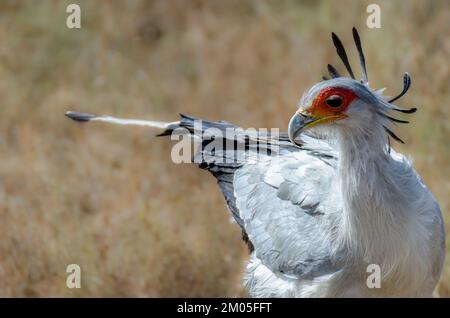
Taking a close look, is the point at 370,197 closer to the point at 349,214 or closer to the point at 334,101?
the point at 349,214

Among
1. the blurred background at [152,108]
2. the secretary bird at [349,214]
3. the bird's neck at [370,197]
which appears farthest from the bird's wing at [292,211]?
the blurred background at [152,108]

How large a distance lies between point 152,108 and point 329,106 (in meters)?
4.19

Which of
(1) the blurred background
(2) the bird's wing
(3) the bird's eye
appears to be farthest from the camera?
(1) the blurred background

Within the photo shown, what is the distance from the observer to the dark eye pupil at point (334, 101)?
13.0ft

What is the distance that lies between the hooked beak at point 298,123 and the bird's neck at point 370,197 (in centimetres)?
17

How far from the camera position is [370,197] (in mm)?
4027

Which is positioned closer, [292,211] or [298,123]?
[298,123]

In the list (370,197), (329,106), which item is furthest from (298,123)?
(370,197)

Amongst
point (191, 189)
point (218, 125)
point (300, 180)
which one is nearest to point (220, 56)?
point (191, 189)

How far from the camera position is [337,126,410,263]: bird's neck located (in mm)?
4020

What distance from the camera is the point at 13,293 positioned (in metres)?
5.54

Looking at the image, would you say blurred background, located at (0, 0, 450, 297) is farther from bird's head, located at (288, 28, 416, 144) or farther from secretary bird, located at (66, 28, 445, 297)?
bird's head, located at (288, 28, 416, 144)

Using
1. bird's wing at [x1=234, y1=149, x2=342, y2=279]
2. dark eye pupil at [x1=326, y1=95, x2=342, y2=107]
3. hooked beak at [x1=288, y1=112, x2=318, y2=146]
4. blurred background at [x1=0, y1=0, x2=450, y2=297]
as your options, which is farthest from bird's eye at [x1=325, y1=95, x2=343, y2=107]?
blurred background at [x1=0, y1=0, x2=450, y2=297]

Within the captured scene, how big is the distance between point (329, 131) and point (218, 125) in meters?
1.06
